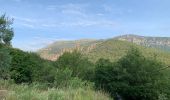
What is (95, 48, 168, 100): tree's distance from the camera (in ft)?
153

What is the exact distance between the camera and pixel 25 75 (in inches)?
2729

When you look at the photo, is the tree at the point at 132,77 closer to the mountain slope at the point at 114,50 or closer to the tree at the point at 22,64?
the tree at the point at 22,64

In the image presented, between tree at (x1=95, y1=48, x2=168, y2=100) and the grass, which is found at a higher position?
the grass

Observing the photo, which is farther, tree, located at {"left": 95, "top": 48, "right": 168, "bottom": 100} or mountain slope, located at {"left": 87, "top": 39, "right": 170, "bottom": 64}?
mountain slope, located at {"left": 87, "top": 39, "right": 170, "bottom": 64}

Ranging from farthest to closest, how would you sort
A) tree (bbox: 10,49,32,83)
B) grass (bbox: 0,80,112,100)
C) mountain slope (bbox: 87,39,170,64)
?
mountain slope (bbox: 87,39,170,64) → tree (bbox: 10,49,32,83) → grass (bbox: 0,80,112,100)

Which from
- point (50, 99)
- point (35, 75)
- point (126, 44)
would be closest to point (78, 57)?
point (35, 75)

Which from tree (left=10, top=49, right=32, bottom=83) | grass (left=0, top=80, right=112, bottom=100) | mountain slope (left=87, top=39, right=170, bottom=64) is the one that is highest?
grass (left=0, top=80, right=112, bottom=100)

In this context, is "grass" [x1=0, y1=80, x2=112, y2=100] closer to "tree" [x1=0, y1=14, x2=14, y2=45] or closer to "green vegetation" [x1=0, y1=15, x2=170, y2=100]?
"green vegetation" [x1=0, y1=15, x2=170, y2=100]

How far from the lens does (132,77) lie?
4953 centimetres

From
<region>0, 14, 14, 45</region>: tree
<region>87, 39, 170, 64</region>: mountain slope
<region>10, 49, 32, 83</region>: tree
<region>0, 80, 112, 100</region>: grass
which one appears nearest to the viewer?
<region>0, 80, 112, 100</region>: grass

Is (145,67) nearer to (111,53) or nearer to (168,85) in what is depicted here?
(168,85)

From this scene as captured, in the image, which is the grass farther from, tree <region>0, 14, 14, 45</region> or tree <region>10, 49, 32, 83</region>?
tree <region>10, 49, 32, 83</region>

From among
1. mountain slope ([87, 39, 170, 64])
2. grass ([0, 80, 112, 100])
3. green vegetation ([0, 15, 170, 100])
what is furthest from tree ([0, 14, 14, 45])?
mountain slope ([87, 39, 170, 64])

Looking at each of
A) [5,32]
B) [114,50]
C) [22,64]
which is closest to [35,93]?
[5,32]
